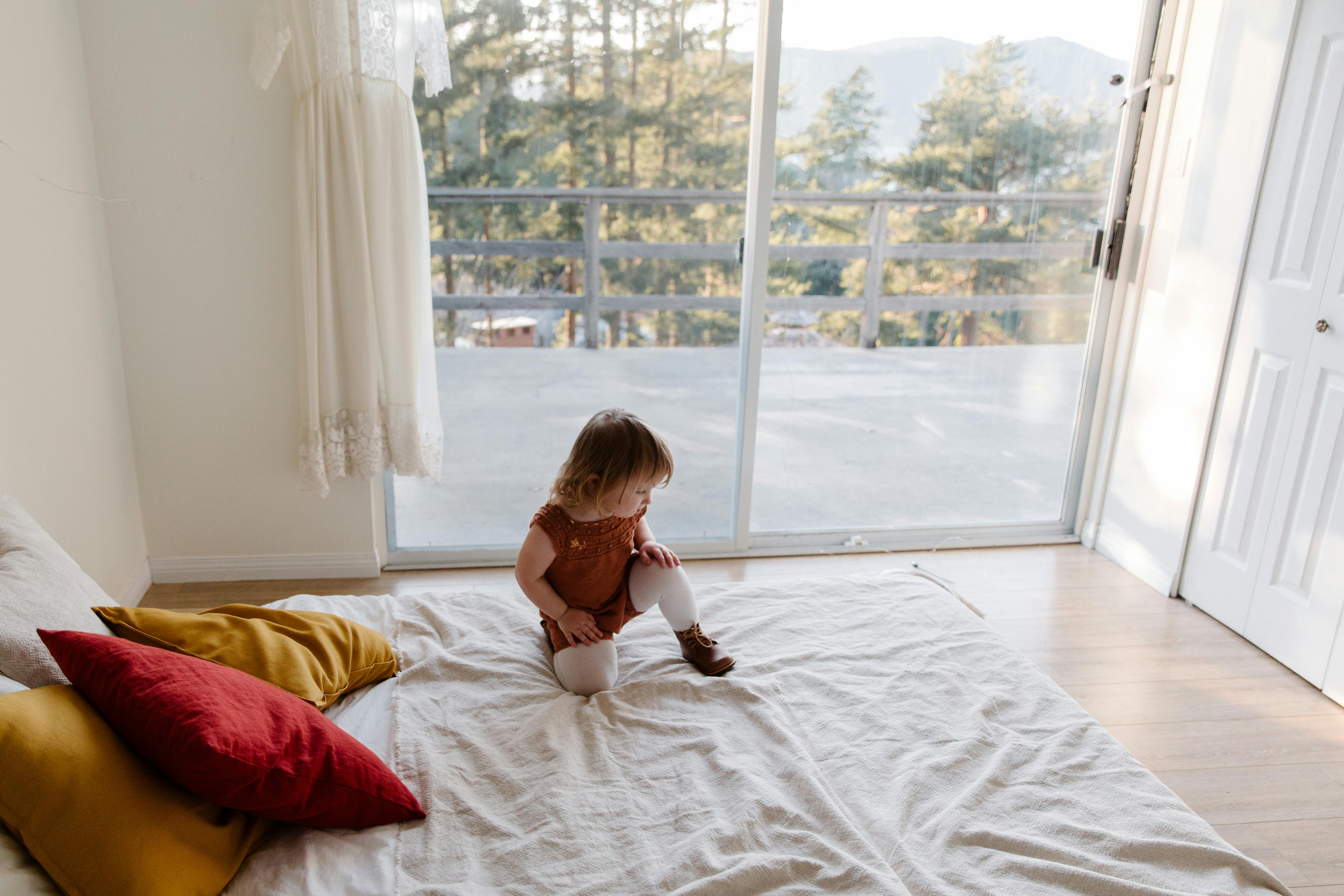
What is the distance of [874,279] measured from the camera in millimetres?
3012

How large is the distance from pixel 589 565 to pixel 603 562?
3 cm

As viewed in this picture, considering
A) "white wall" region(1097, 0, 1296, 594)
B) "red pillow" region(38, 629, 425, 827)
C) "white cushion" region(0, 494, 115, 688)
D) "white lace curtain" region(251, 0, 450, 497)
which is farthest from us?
"white wall" region(1097, 0, 1296, 594)

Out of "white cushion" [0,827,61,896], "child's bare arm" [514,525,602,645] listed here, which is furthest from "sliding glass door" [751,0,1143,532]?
"white cushion" [0,827,61,896]

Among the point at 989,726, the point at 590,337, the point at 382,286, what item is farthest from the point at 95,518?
the point at 989,726

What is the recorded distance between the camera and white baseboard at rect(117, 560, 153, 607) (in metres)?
2.57

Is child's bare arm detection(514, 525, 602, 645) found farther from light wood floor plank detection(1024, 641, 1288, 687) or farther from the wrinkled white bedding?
light wood floor plank detection(1024, 641, 1288, 687)

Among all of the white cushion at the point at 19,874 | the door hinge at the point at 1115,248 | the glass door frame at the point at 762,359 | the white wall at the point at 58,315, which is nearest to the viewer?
the white cushion at the point at 19,874

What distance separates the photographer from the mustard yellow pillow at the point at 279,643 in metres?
1.33

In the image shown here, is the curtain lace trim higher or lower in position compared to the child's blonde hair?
lower

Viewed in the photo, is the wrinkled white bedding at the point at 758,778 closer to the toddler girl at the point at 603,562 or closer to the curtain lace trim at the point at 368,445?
the toddler girl at the point at 603,562

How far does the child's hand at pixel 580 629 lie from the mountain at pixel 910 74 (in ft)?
5.80

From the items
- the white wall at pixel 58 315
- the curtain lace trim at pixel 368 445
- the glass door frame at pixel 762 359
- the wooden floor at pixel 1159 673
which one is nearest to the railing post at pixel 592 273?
the glass door frame at pixel 762 359

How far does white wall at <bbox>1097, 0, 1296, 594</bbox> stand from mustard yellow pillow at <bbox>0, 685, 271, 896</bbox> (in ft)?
9.26

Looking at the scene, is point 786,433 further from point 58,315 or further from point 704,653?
point 58,315
